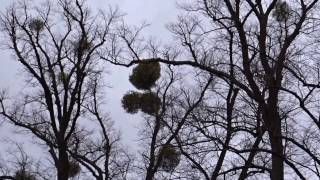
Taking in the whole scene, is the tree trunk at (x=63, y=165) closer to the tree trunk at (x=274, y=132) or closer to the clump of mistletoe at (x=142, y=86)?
the clump of mistletoe at (x=142, y=86)

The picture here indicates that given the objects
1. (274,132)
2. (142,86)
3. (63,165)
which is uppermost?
(142,86)

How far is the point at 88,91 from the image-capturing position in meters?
16.3

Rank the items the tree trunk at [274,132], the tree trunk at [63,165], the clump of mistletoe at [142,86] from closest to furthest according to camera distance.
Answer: the tree trunk at [274,132] < the clump of mistletoe at [142,86] < the tree trunk at [63,165]

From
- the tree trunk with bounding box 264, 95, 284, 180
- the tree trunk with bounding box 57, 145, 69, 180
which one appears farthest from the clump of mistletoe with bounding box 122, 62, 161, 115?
the tree trunk with bounding box 264, 95, 284, 180

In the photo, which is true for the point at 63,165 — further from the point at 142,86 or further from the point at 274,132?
the point at 274,132

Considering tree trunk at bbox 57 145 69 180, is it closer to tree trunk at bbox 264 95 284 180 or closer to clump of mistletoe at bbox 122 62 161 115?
clump of mistletoe at bbox 122 62 161 115

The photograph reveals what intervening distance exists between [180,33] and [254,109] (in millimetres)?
3269

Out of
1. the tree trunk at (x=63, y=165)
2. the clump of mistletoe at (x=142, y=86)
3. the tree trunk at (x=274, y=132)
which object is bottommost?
the tree trunk at (x=274, y=132)

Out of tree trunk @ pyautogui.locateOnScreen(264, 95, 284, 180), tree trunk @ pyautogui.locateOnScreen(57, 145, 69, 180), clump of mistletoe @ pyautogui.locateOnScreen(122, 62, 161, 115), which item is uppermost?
clump of mistletoe @ pyautogui.locateOnScreen(122, 62, 161, 115)

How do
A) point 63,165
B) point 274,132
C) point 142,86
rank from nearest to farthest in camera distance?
point 274,132 → point 142,86 → point 63,165

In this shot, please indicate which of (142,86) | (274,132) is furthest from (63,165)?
(274,132)

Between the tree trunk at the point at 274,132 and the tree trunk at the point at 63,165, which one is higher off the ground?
the tree trunk at the point at 63,165

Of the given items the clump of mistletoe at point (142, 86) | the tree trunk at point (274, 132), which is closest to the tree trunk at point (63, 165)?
the clump of mistletoe at point (142, 86)

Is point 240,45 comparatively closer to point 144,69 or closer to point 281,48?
point 281,48
